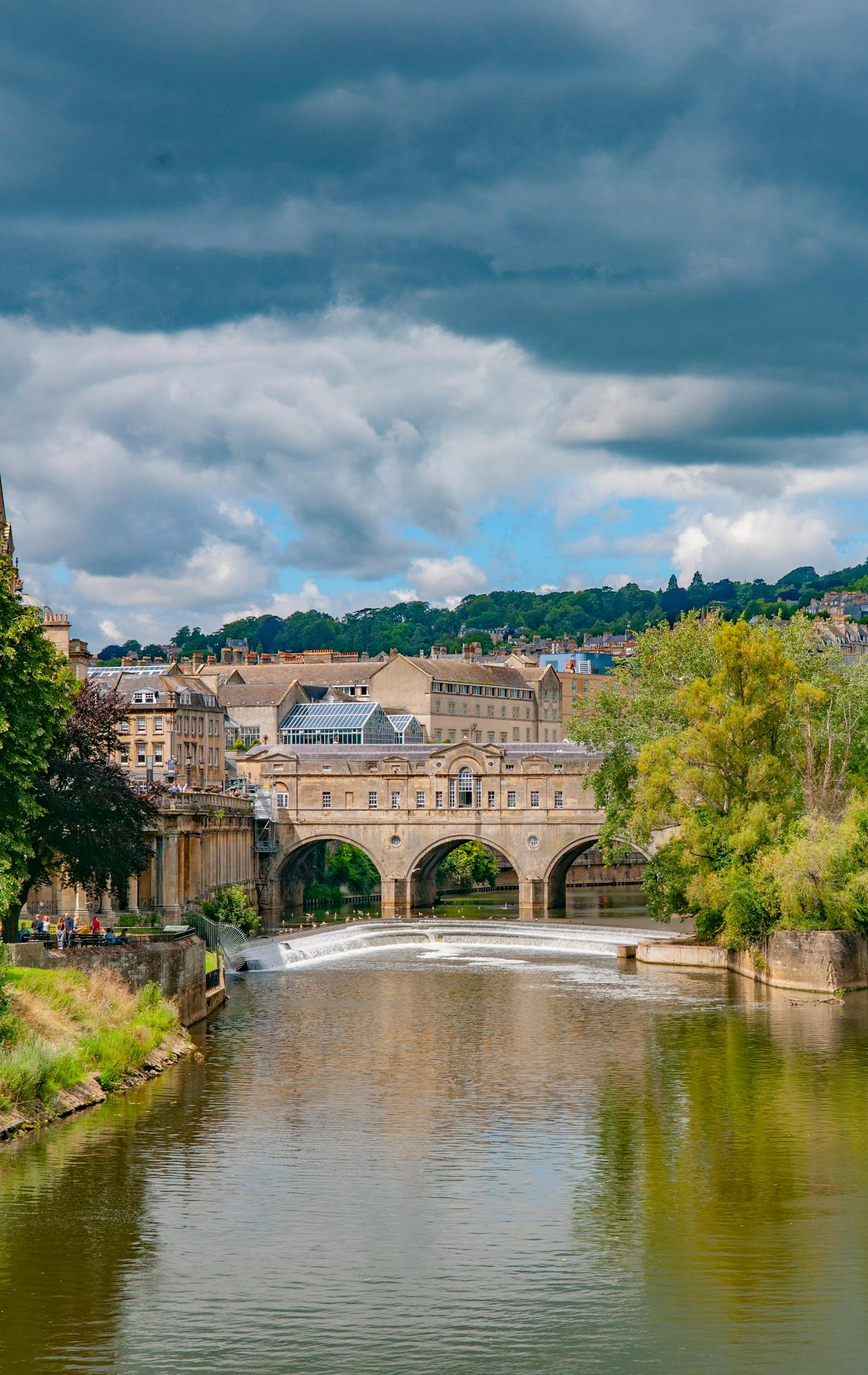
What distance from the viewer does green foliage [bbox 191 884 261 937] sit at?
77750mm

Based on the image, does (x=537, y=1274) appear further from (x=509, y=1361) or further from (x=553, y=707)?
(x=553, y=707)

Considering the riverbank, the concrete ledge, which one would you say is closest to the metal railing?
the concrete ledge

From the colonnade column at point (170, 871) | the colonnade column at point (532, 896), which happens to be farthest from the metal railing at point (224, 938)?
the colonnade column at point (532, 896)

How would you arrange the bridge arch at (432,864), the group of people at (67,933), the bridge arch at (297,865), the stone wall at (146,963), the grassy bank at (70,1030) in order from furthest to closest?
the bridge arch at (297,865) < the bridge arch at (432,864) < the group of people at (67,933) < the stone wall at (146,963) < the grassy bank at (70,1030)

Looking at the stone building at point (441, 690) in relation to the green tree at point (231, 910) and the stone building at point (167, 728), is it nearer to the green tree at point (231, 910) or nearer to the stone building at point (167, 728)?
the stone building at point (167, 728)

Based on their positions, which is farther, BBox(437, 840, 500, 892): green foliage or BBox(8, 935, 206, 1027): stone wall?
BBox(437, 840, 500, 892): green foliage

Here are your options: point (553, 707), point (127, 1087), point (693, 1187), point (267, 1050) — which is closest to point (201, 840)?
point (267, 1050)

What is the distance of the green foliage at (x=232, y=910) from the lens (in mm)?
77750

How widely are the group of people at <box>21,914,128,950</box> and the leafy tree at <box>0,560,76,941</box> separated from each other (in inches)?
69.5

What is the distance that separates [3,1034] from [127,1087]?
12.0 feet

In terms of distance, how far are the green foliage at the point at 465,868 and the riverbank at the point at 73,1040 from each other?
67.8 metres

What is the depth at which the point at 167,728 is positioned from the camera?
108m

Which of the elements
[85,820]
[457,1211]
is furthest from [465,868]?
[457,1211]

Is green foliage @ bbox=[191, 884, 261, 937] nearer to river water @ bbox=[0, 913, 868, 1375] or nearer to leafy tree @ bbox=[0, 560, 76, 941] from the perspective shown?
river water @ bbox=[0, 913, 868, 1375]
